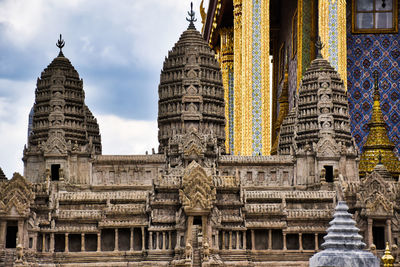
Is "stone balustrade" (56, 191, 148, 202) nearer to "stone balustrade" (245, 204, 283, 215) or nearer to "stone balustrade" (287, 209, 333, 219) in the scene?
"stone balustrade" (245, 204, 283, 215)

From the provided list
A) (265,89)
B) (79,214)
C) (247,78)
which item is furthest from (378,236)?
(247,78)

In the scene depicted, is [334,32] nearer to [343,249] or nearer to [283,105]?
[283,105]

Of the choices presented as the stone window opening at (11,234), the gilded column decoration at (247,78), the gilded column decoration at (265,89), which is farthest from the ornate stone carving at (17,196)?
the gilded column decoration at (265,89)

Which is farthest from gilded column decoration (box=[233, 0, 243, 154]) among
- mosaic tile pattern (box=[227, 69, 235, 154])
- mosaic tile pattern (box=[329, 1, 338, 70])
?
mosaic tile pattern (box=[227, 69, 235, 154])

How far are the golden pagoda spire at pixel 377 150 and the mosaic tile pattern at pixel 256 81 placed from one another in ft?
16.0

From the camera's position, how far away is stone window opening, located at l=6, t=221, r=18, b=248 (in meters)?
36.1

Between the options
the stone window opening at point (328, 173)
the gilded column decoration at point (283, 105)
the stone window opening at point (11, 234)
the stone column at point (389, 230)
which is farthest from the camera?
the gilded column decoration at point (283, 105)

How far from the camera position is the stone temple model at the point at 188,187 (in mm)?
35594

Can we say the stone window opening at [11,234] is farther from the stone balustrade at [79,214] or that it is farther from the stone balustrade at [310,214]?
the stone balustrade at [310,214]

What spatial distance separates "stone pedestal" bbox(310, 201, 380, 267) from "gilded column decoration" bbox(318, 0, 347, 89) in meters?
28.4

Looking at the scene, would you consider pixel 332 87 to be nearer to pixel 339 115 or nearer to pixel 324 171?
pixel 339 115

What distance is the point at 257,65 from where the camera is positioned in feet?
158

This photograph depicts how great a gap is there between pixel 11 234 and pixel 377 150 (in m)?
16.5

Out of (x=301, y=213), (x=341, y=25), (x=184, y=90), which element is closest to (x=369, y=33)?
(x=341, y=25)
